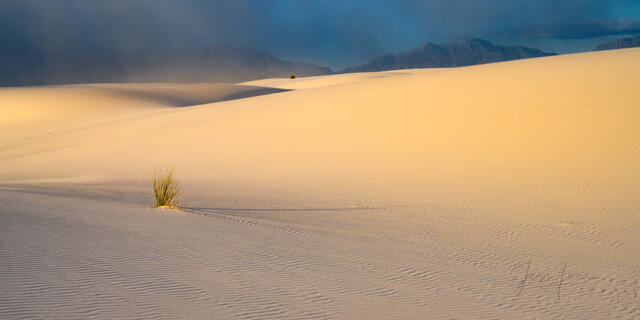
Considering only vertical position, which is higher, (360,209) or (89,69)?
(89,69)

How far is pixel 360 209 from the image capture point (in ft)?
27.8

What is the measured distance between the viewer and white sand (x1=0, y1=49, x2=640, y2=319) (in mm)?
4004

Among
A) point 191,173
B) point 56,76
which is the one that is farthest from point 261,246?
point 56,76

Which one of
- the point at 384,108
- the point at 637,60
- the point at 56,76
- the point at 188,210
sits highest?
the point at 56,76

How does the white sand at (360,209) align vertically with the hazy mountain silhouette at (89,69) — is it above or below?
below

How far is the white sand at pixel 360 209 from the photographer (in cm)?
400

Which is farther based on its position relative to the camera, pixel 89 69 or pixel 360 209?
pixel 89 69

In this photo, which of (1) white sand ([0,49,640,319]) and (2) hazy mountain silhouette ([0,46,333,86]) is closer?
(1) white sand ([0,49,640,319])

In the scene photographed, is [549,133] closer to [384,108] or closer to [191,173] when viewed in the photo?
[384,108]

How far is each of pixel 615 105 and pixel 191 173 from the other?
37.3 feet

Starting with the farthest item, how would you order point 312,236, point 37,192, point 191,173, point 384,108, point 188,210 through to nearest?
point 384,108
point 191,173
point 37,192
point 188,210
point 312,236

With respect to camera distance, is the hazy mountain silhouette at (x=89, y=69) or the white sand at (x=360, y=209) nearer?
the white sand at (x=360, y=209)

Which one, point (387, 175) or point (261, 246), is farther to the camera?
point (387, 175)

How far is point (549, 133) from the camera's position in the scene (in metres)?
14.3
